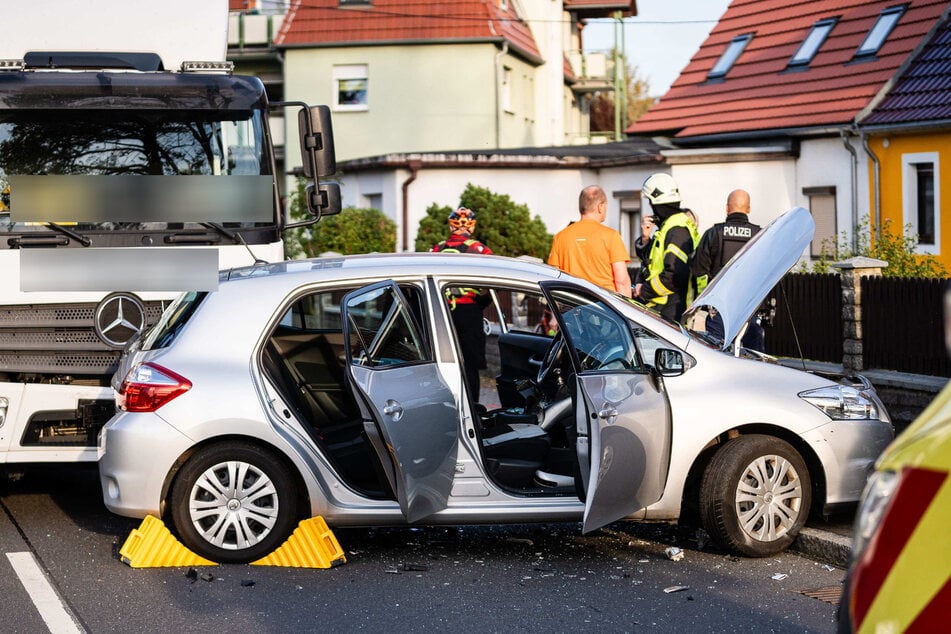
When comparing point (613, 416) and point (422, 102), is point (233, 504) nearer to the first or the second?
point (613, 416)

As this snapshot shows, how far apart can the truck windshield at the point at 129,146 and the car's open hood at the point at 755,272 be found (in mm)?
3035

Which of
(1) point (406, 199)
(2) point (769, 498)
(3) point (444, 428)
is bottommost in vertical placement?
(2) point (769, 498)

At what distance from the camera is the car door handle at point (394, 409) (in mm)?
6645

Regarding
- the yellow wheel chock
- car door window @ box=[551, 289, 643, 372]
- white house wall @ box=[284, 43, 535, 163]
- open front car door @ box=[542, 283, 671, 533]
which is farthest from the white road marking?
white house wall @ box=[284, 43, 535, 163]

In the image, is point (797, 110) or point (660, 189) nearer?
point (660, 189)

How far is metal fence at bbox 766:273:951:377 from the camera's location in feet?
37.1

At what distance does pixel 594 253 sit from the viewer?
33.7ft

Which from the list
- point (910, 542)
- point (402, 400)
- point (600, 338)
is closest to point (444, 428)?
point (402, 400)

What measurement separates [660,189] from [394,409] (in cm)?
432

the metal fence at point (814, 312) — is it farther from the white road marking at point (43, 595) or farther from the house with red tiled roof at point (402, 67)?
the house with red tiled roof at point (402, 67)

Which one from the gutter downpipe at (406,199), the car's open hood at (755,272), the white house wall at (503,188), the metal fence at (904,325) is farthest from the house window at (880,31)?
the car's open hood at (755,272)

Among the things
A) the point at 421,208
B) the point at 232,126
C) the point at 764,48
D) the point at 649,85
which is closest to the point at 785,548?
the point at 232,126

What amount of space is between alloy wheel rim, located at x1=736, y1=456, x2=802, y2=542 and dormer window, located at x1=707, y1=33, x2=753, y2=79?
21.4m

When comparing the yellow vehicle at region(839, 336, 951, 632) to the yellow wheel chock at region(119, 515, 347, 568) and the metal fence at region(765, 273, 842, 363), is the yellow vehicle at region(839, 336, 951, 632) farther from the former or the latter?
the metal fence at region(765, 273, 842, 363)
